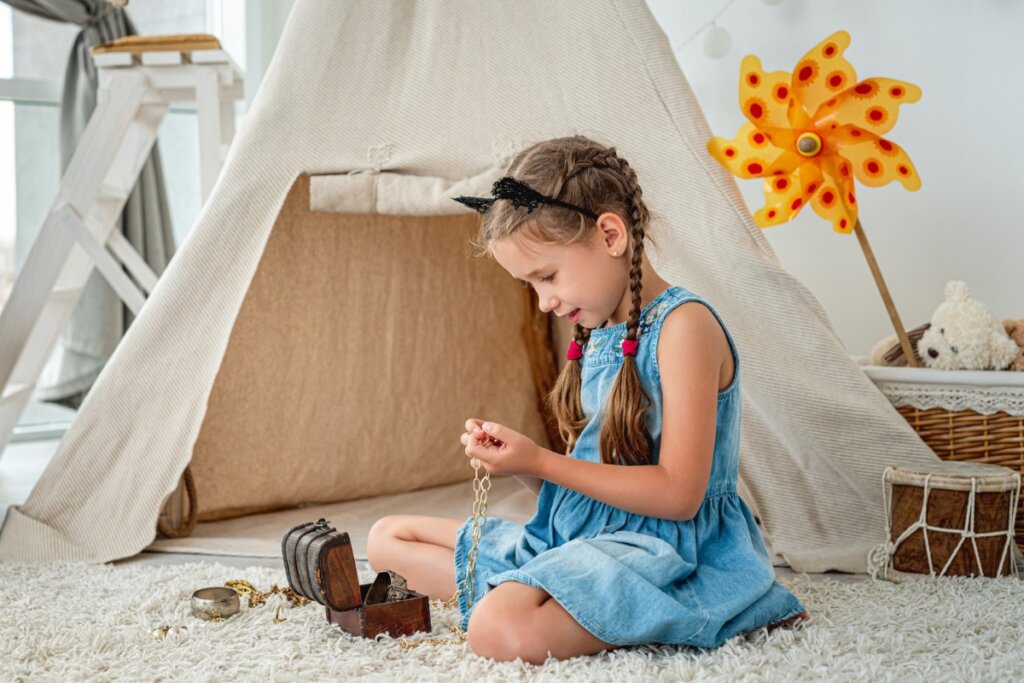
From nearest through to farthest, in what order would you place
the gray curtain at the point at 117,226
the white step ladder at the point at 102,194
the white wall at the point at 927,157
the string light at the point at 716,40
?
the white step ladder at the point at 102,194, the white wall at the point at 927,157, the string light at the point at 716,40, the gray curtain at the point at 117,226

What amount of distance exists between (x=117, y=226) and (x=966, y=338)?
253 centimetres

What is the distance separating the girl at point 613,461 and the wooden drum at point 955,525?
44cm

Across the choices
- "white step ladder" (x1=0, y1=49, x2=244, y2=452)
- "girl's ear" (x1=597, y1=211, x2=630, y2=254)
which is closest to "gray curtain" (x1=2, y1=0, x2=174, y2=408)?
"white step ladder" (x1=0, y1=49, x2=244, y2=452)

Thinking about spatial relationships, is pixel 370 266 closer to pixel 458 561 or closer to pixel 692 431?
pixel 458 561

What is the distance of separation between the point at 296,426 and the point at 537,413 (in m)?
0.65

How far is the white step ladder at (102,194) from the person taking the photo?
2.12 metres

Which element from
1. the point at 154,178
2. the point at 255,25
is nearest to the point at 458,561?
the point at 154,178

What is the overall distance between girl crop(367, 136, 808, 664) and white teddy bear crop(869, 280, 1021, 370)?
2.52 ft

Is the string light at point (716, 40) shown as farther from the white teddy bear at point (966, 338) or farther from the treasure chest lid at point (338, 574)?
the treasure chest lid at point (338, 574)

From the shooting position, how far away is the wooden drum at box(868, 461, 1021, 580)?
1.74 m

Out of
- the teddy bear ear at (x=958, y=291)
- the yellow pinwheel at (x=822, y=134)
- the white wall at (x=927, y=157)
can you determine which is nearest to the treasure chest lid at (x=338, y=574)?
the yellow pinwheel at (x=822, y=134)

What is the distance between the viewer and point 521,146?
1.92 m

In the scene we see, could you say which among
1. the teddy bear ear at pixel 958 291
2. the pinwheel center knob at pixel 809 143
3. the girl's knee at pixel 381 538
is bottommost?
the girl's knee at pixel 381 538

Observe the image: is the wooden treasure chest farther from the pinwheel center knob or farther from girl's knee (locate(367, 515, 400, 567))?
the pinwheel center knob
